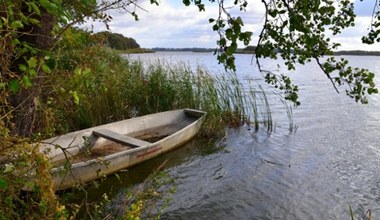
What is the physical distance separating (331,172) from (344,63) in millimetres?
5229

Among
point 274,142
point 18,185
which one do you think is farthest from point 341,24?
point 274,142

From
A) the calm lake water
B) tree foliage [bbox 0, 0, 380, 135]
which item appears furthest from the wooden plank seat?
tree foliage [bbox 0, 0, 380, 135]

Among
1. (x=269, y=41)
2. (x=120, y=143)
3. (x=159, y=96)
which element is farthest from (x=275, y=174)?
(x=269, y=41)

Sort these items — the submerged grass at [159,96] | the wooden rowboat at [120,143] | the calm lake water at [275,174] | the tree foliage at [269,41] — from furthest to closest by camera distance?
1. the submerged grass at [159,96]
2. the calm lake water at [275,174]
3. the wooden rowboat at [120,143]
4. the tree foliage at [269,41]

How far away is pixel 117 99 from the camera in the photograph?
868cm

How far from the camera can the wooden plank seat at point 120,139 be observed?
669cm

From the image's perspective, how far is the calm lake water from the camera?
5.66 meters

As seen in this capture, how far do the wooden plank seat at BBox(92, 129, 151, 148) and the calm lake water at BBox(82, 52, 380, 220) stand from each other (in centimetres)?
50

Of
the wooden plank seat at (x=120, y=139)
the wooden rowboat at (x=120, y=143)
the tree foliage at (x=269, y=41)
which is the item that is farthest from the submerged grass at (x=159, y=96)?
the tree foliage at (x=269, y=41)

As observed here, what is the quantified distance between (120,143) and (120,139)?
0.27ft

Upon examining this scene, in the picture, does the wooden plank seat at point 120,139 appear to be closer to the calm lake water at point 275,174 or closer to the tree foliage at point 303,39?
the calm lake water at point 275,174

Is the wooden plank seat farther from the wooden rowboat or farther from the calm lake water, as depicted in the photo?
the calm lake water

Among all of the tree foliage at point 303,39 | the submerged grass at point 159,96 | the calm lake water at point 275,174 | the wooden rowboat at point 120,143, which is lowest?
the calm lake water at point 275,174

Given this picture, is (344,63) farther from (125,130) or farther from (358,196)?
(125,130)
